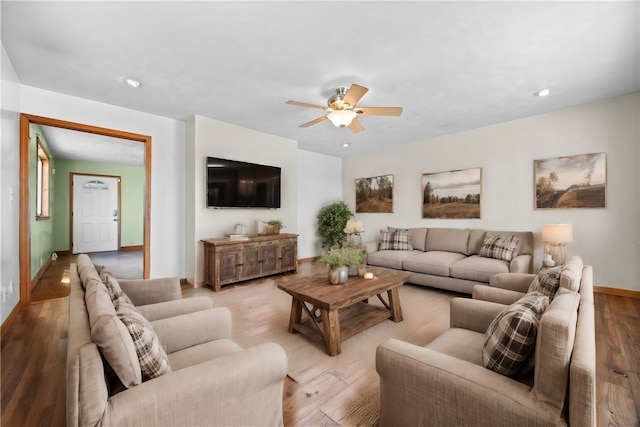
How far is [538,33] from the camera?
2082 mm

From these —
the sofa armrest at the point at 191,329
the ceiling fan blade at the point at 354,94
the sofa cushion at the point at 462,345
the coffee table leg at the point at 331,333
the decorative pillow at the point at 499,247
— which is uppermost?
the ceiling fan blade at the point at 354,94

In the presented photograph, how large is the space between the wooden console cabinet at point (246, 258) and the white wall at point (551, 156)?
250 centimetres

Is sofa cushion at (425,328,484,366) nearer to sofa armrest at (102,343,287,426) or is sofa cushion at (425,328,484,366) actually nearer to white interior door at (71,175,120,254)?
sofa armrest at (102,343,287,426)

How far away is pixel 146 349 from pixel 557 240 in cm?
420

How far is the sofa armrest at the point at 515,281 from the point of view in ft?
7.09

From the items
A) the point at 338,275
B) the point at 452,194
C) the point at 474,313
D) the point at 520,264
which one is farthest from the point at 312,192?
the point at 474,313

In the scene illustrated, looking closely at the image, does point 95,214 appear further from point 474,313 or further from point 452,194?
point 474,313

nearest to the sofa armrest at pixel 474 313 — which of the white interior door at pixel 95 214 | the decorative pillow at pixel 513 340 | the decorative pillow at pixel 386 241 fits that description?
the decorative pillow at pixel 513 340

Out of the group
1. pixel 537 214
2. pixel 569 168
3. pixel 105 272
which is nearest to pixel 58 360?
pixel 105 272

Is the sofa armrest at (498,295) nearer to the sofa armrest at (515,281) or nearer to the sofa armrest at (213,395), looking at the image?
the sofa armrest at (515,281)

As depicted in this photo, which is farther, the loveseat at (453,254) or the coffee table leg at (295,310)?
the loveseat at (453,254)

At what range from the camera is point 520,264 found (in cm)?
332

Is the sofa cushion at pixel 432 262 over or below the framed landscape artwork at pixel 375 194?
below

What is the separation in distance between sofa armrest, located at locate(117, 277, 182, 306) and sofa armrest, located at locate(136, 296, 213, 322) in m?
0.32
